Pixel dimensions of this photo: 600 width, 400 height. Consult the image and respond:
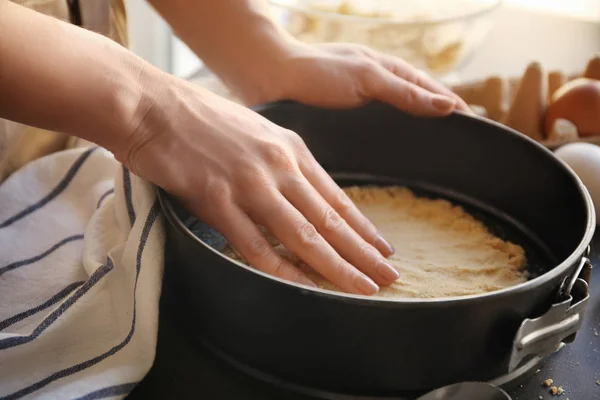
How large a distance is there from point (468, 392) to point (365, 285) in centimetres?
12

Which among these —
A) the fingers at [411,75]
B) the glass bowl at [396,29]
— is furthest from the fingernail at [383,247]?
the glass bowl at [396,29]

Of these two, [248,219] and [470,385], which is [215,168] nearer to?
[248,219]

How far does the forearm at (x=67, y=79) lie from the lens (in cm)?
47

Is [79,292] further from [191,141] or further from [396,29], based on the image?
[396,29]

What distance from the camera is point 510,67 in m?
1.27

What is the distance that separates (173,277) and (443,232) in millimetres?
298

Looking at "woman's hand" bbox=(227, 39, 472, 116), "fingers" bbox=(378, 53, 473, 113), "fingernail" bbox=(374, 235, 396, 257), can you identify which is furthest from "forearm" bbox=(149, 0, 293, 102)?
"fingernail" bbox=(374, 235, 396, 257)

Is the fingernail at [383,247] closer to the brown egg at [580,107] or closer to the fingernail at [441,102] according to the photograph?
the fingernail at [441,102]

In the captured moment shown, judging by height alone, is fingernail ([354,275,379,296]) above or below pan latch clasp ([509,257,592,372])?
below

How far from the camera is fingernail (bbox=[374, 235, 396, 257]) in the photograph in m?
0.65

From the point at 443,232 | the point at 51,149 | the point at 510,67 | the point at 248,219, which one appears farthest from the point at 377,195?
the point at 510,67

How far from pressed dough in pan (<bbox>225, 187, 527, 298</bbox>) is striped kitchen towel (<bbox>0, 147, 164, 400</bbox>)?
4.2 inches

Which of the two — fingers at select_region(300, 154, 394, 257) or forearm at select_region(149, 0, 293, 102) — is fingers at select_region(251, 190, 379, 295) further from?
forearm at select_region(149, 0, 293, 102)

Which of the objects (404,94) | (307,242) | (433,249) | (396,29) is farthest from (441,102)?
(396,29)
